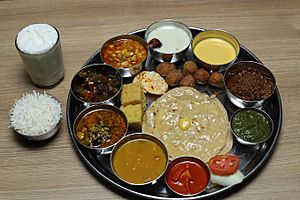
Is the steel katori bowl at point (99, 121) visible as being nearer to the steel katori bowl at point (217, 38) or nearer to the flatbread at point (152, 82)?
the flatbread at point (152, 82)

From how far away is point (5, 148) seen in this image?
8.88ft

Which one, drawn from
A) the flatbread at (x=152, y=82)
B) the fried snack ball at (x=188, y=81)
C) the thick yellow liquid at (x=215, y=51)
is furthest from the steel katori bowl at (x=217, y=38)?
the flatbread at (x=152, y=82)

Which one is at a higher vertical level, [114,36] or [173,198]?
[114,36]

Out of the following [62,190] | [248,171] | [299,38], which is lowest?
[62,190]

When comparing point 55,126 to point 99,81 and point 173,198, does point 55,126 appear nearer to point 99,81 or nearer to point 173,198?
point 99,81

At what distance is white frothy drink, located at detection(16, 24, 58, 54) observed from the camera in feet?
8.85

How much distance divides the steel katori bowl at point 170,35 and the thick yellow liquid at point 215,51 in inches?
3.5

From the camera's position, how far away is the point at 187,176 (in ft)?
8.04

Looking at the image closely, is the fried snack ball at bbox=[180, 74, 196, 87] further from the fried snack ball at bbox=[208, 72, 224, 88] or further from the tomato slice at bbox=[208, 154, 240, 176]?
the tomato slice at bbox=[208, 154, 240, 176]

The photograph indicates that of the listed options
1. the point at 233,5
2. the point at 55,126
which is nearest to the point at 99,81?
the point at 55,126

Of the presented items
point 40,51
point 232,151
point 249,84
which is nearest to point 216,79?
point 249,84

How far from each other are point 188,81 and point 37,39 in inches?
37.1

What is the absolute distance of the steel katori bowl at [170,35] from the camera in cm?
297

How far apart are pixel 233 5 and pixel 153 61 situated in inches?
33.4
